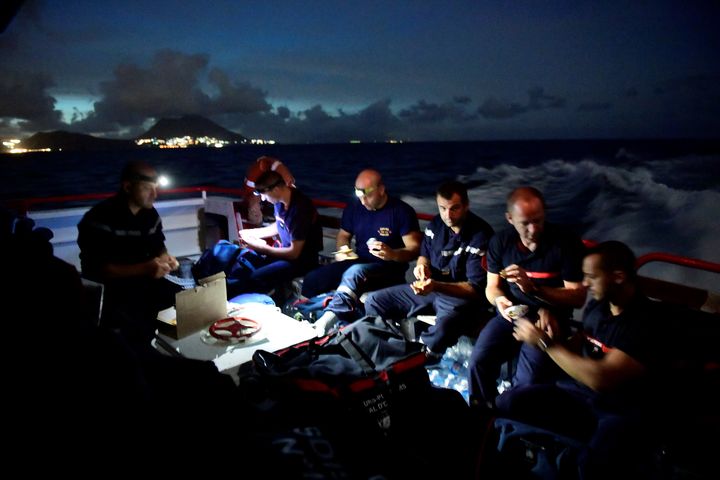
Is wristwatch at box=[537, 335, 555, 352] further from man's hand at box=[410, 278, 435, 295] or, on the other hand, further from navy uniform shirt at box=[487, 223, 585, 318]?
man's hand at box=[410, 278, 435, 295]

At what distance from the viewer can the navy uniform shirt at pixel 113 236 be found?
2801 mm

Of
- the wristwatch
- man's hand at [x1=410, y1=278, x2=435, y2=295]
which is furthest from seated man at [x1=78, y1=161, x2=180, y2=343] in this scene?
the wristwatch

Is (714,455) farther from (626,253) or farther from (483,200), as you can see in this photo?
(483,200)

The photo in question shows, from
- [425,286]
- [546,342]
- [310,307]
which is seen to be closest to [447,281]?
[425,286]

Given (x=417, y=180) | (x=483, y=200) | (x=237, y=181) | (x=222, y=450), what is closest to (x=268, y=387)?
(x=222, y=450)

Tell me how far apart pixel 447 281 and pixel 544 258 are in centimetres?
70

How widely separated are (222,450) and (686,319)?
6.87 ft

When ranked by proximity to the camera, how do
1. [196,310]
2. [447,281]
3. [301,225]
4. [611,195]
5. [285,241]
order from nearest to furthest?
1. [196,310]
2. [447,281]
3. [301,225]
4. [285,241]
5. [611,195]

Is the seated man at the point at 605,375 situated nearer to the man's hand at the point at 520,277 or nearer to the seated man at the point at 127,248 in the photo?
the man's hand at the point at 520,277

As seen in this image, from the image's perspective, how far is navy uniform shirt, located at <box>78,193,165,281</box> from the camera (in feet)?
9.19

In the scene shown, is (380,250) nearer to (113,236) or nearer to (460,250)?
(460,250)

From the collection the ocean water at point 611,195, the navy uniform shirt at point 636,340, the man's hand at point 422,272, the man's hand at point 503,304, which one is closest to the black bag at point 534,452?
the navy uniform shirt at point 636,340

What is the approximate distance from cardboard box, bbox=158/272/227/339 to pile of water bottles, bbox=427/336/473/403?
4.33 ft

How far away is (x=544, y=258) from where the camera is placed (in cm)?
246
